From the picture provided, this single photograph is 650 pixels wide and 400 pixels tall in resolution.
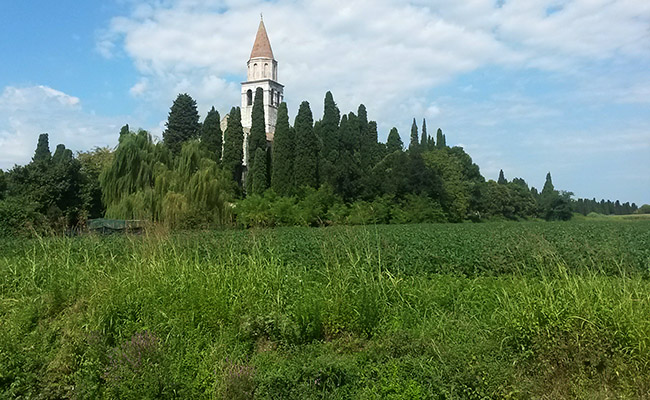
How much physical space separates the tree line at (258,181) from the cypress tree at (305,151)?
9 cm

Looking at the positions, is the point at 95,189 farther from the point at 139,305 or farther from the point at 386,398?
the point at 386,398

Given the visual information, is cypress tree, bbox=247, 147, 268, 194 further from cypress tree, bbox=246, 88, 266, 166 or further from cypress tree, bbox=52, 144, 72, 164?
cypress tree, bbox=52, 144, 72, 164

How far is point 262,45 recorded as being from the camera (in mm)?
62281

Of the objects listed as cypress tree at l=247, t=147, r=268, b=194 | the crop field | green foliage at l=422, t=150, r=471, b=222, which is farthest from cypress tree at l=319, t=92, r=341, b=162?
the crop field

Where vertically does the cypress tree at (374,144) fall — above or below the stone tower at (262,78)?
below

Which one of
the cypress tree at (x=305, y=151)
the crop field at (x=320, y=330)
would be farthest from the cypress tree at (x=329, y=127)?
the crop field at (x=320, y=330)

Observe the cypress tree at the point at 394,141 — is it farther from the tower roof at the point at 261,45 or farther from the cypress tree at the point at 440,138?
the cypress tree at the point at 440,138

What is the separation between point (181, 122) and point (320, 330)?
48.5 metres

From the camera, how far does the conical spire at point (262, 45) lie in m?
61.3

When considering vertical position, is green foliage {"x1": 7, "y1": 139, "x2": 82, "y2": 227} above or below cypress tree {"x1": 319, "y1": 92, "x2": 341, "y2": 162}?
below

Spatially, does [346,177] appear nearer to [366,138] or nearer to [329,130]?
[329,130]

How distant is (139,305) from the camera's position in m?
6.10

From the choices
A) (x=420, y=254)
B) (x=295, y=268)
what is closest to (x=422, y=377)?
(x=295, y=268)

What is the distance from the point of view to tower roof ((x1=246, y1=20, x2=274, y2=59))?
201ft
